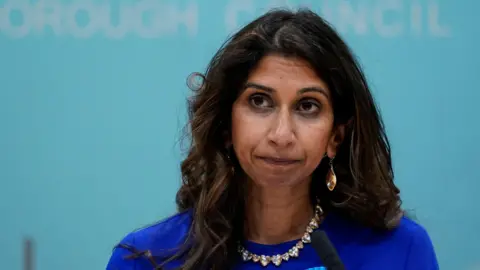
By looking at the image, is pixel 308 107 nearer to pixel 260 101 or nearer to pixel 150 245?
pixel 260 101

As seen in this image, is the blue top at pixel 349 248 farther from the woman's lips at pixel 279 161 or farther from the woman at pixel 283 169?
the woman's lips at pixel 279 161

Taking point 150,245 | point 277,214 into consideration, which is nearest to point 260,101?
point 277,214

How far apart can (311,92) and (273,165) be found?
0.43 ft

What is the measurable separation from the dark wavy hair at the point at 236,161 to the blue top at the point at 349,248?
2cm

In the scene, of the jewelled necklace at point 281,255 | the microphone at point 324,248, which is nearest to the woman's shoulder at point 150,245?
the jewelled necklace at point 281,255

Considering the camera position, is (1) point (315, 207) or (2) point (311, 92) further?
(1) point (315, 207)

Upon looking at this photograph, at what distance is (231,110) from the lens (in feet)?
4.32

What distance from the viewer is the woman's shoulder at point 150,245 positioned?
1308 mm

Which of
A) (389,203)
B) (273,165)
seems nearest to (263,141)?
(273,165)

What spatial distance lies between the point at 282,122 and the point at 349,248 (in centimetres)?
27

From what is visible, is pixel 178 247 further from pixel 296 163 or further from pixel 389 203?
pixel 389 203

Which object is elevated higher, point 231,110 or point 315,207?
point 231,110

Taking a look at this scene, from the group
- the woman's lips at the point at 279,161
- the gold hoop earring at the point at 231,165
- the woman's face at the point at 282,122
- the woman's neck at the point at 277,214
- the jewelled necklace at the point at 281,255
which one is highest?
the woman's face at the point at 282,122

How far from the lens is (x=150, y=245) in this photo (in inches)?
52.2
